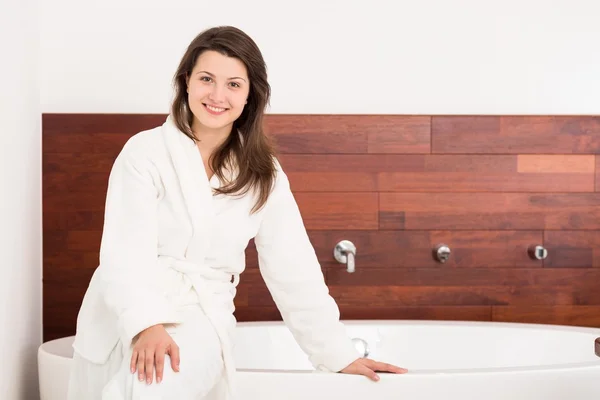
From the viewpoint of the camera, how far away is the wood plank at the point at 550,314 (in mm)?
3211

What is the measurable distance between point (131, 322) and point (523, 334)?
1632 millimetres

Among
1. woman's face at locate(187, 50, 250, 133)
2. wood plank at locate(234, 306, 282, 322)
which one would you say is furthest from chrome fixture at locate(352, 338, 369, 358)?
woman's face at locate(187, 50, 250, 133)

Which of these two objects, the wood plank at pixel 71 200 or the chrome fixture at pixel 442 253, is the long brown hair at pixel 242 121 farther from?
the chrome fixture at pixel 442 253

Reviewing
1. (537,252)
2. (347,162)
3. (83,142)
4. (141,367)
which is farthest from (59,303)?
(537,252)

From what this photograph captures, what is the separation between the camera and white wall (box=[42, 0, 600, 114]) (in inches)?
120

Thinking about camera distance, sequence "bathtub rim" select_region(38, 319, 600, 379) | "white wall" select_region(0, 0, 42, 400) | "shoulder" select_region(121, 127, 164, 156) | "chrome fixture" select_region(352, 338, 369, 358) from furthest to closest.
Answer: "chrome fixture" select_region(352, 338, 369, 358) → "white wall" select_region(0, 0, 42, 400) → "bathtub rim" select_region(38, 319, 600, 379) → "shoulder" select_region(121, 127, 164, 156)

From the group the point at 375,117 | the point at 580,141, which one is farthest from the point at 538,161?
the point at 375,117

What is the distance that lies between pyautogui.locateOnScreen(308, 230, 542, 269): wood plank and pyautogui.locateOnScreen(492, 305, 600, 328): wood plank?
0.17m

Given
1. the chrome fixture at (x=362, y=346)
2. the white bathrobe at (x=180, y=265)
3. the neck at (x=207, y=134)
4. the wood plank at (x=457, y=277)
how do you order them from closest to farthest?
the white bathrobe at (x=180, y=265)
the neck at (x=207, y=134)
the chrome fixture at (x=362, y=346)
the wood plank at (x=457, y=277)

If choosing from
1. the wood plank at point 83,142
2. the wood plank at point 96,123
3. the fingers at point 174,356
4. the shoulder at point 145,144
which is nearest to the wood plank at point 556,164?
the wood plank at point 96,123

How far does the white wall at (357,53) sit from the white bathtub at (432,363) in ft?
2.67

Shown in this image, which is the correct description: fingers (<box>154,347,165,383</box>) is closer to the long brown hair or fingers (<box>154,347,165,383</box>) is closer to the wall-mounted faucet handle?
the long brown hair

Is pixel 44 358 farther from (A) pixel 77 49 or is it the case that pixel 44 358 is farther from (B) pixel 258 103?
(A) pixel 77 49

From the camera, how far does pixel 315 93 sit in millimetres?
3117
